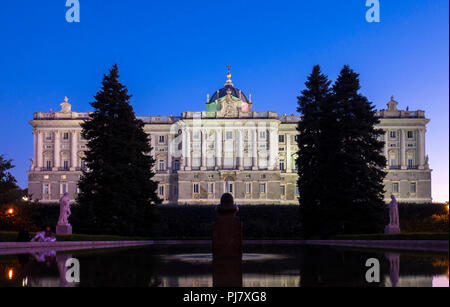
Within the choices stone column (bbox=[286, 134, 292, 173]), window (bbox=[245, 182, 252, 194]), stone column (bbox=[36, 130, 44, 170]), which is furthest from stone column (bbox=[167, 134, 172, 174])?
stone column (bbox=[36, 130, 44, 170])

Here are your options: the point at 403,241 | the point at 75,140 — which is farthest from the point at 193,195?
the point at 403,241

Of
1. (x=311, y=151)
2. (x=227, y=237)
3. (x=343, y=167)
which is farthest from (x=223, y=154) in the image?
(x=227, y=237)

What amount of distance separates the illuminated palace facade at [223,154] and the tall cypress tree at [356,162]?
5202 cm

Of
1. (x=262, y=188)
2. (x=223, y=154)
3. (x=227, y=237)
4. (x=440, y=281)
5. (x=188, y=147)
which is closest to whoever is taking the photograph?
(x=440, y=281)

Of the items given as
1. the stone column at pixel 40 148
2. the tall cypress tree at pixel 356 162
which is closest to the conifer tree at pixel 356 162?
the tall cypress tree at pixel 356 162

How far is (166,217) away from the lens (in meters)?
48.7

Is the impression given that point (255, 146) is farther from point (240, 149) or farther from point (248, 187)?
point (248, 187)

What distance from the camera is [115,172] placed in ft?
119

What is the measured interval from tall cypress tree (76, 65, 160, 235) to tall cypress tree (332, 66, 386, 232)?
40.6ft

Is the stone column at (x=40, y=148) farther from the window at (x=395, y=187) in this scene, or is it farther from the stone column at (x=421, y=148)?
the stone column at (x=421, y=148)

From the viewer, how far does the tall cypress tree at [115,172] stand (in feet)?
117

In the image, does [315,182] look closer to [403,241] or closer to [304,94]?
[304,94]

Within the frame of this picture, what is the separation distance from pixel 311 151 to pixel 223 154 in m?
55.9

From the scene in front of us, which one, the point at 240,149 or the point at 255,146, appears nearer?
the point at 255,146
